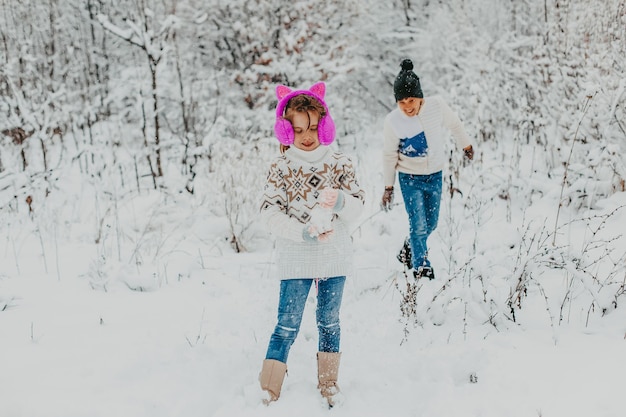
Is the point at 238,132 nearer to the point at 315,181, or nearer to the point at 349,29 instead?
the point at 349,29

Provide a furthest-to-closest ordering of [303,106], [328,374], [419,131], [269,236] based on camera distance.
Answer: [269,236] → [419,131] → [328,374] → [303,106]

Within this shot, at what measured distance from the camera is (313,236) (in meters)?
2.09

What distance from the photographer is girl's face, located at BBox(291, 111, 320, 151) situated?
2.21 metres

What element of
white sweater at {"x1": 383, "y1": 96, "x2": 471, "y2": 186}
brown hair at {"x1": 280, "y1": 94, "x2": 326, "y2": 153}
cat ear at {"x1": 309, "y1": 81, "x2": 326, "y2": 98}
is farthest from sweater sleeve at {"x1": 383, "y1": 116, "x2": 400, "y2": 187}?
brown hair at {"x1": 280, "y1": 94, "x2": 326, "y2": 153}

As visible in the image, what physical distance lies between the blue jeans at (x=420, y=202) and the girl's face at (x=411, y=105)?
50 cm

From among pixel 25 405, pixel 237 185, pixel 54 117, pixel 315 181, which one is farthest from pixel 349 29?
pixel 25 405

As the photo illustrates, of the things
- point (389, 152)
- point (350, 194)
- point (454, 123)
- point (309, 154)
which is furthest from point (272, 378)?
point (454, 123)

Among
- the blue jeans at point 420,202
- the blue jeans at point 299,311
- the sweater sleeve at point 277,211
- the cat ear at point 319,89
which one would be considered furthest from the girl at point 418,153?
the sweater sleeve at point 277,211

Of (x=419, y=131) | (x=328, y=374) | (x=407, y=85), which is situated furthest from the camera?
(x=419, y=131)

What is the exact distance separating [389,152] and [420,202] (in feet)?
1.52

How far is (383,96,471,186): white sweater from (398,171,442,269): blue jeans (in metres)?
0.07

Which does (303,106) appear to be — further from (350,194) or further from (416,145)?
(416,145)

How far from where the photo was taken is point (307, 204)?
7.39 feet

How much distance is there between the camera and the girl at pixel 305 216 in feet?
7.28
